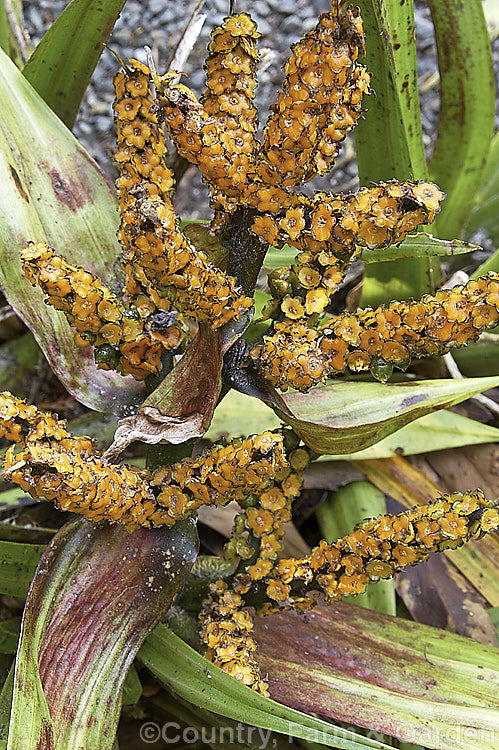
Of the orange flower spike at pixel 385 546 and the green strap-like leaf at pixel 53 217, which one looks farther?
the green strap-like leaf at pixel 53 217

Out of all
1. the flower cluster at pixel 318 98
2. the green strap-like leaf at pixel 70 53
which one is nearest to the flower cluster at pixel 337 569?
the flower cluster at pixel 318 98

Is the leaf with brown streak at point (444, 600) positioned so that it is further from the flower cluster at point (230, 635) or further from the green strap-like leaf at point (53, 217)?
the green strap-like leaf at point (53, 217)

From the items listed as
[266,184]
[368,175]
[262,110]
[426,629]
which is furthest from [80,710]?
[262,110]

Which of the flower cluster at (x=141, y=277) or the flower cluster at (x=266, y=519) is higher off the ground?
A: the flower cluster at (x=141, y=277)

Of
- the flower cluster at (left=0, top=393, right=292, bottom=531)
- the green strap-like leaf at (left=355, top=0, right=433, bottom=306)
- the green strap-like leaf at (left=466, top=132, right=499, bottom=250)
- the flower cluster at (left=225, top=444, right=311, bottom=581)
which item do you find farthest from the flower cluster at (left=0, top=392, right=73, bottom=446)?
the green strap-like leaf at (left=466, top=132, right=499, bottom=250)

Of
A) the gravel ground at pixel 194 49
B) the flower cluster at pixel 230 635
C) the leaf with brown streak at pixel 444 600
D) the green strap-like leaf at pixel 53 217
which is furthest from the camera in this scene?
the gravel ground at pixel 194 49

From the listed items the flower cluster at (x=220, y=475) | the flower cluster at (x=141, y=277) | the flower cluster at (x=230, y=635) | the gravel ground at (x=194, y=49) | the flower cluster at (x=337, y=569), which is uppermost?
the gravel ground at (x=194, y=49)

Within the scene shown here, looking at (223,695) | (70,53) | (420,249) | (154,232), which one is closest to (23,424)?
(154,232)
